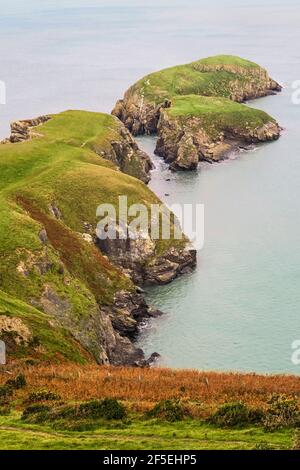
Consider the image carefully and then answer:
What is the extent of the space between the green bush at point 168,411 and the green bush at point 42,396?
7.06 m

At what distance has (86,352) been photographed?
230 ft

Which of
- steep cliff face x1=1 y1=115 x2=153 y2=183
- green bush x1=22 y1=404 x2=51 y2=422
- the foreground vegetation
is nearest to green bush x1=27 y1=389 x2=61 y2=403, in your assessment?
the foreground vegetation

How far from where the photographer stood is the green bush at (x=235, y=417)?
35438mm

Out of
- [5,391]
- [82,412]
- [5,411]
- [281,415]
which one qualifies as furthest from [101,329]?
[281,415]

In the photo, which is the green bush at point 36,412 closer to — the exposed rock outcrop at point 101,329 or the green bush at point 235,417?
the green bush at point 235,417

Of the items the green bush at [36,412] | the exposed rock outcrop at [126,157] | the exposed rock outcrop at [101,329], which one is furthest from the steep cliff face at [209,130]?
the green bush at [36,412]

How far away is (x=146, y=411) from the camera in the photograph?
38219 mm

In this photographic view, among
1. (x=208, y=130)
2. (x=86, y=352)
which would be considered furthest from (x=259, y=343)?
(x=208, y=130)

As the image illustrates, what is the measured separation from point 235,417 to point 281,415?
2.31m

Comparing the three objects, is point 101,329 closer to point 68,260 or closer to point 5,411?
point 68,260

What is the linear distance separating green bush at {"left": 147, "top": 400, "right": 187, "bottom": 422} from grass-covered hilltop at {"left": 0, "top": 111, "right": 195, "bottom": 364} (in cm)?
2334

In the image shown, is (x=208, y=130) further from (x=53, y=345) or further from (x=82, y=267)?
(x=53, y=345)

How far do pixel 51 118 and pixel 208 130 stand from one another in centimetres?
4442

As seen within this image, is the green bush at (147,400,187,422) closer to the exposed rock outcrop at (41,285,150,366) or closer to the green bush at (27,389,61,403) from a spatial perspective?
the green bush at (27,389,61,403)
